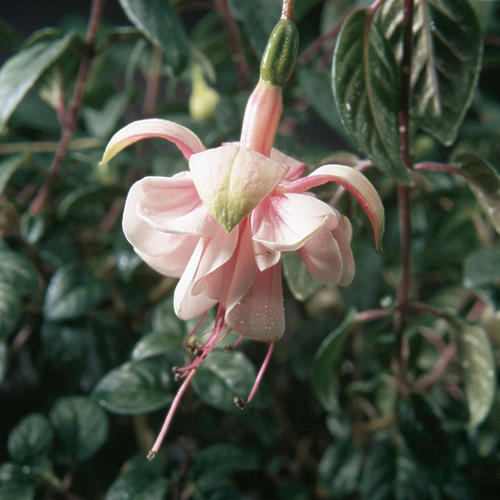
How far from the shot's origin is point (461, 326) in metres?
0.48

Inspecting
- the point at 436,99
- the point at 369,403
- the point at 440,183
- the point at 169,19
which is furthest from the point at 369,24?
the point at 369,403

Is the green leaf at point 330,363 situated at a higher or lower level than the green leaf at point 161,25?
lower

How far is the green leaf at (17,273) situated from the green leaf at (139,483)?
0.20 meters

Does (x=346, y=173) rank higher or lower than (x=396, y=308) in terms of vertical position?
higher

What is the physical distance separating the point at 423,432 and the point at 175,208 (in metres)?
0.39

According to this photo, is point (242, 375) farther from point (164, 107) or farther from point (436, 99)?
point (164, 107)

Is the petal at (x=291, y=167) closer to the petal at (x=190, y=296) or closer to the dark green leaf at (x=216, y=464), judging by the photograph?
the petal at (x=190, y=296)

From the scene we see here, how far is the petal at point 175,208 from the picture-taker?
0.26 m

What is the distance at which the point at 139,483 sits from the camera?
46cm

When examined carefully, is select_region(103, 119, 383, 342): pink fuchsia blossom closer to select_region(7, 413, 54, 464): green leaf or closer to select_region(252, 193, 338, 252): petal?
select_region(252, 193, 338, 252): petal

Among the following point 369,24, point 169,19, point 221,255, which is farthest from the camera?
point 169,19

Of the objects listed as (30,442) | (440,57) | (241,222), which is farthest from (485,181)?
(30,442)

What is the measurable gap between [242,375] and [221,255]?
7.7 inches

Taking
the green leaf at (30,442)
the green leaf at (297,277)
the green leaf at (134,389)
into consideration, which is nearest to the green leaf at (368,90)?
the green leaf at (297,277)
